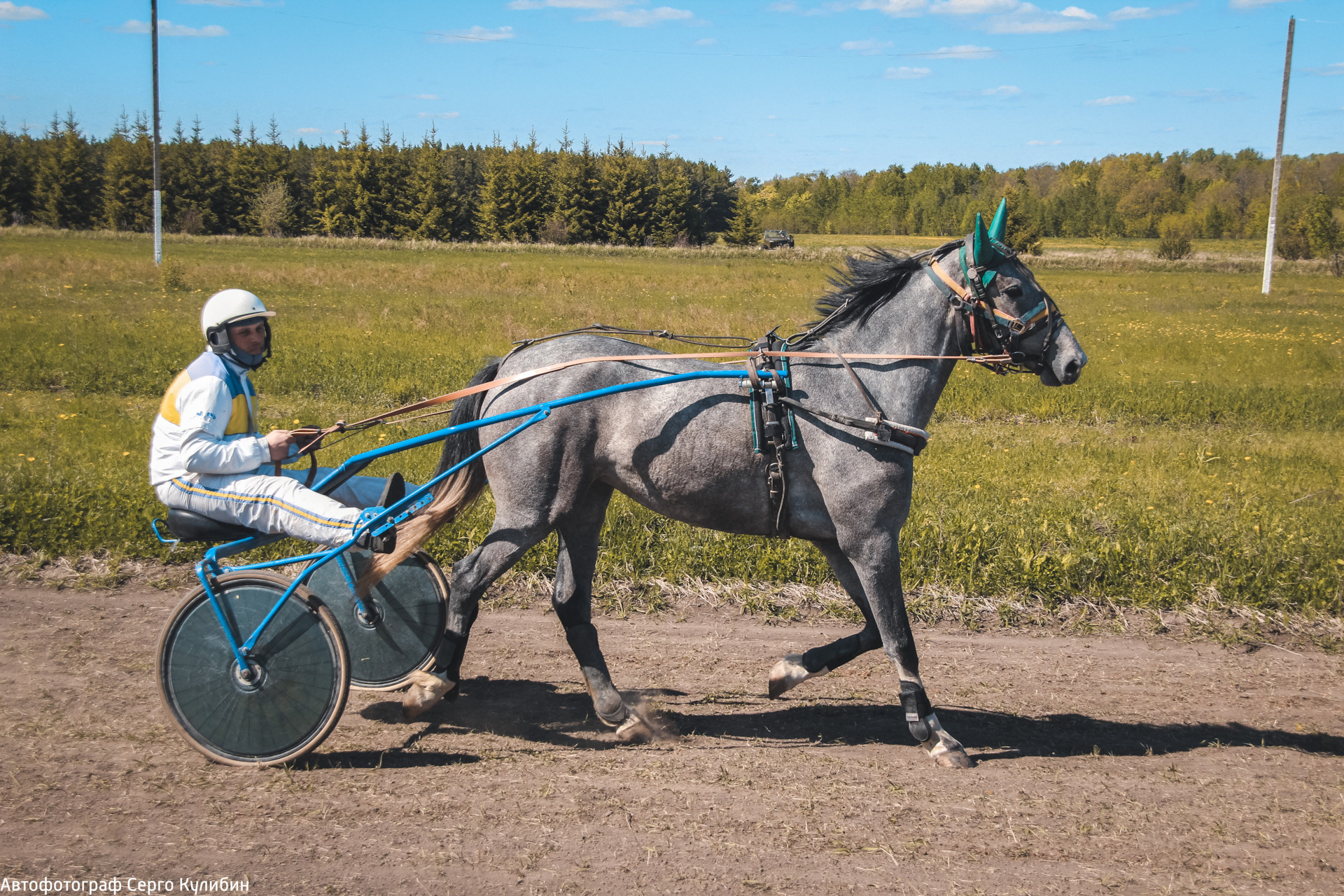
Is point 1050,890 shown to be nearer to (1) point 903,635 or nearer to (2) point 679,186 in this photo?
(1) point 903,635

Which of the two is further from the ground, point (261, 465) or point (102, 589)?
point (261, 465)

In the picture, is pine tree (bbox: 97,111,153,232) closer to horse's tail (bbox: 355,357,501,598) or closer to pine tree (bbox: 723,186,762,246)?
pine tree (bbox: 723,186,762,246)

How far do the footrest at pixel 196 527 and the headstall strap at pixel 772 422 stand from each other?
2406 millimetres

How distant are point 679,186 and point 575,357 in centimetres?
6627

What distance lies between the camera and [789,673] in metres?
4.82

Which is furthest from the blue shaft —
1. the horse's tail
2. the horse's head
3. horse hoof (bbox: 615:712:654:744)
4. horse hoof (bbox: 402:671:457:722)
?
horse hoof (bbox: 615:712:654:744)

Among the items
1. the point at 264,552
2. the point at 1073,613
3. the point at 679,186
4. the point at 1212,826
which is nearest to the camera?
the point at 1212,826

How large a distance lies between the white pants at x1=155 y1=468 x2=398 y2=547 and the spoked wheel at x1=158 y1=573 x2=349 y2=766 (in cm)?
25

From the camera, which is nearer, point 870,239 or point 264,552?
point 264,552

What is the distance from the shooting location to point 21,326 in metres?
15.9

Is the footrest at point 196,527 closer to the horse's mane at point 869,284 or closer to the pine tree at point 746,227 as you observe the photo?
the horse's mane at point 869,284

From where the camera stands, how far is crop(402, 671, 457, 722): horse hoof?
4.66 m

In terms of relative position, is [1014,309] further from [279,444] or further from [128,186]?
[128,186]

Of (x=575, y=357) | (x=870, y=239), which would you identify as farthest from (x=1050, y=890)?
(x=870, y=239)
